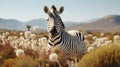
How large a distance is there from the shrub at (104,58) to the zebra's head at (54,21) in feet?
16.6

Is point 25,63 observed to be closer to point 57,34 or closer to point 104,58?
point 104,58

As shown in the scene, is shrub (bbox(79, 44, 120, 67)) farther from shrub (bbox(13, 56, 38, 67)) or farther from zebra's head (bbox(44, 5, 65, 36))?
zebra's head (bbox(44, 5, 65, 36))

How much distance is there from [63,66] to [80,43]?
208 inches

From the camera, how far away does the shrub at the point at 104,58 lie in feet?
27.1

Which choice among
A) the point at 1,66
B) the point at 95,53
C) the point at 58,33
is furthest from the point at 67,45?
the point at 95,53

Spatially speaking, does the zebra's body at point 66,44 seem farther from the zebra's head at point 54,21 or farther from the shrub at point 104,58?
the shrub at point 104,58

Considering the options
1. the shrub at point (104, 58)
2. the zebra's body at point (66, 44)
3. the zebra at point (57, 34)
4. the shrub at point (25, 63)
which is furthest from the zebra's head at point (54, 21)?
the shrub at point (104, 58)

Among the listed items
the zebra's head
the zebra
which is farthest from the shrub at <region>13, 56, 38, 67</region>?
the zebra's head

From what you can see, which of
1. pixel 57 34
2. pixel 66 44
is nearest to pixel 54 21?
pixel 57 34

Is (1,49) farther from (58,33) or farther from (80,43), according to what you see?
(80,43)

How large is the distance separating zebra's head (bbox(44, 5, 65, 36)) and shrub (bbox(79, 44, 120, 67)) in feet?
16.6

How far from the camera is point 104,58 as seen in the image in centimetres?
837

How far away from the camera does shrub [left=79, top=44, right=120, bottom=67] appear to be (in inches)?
326

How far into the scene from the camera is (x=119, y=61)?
8289 mm
